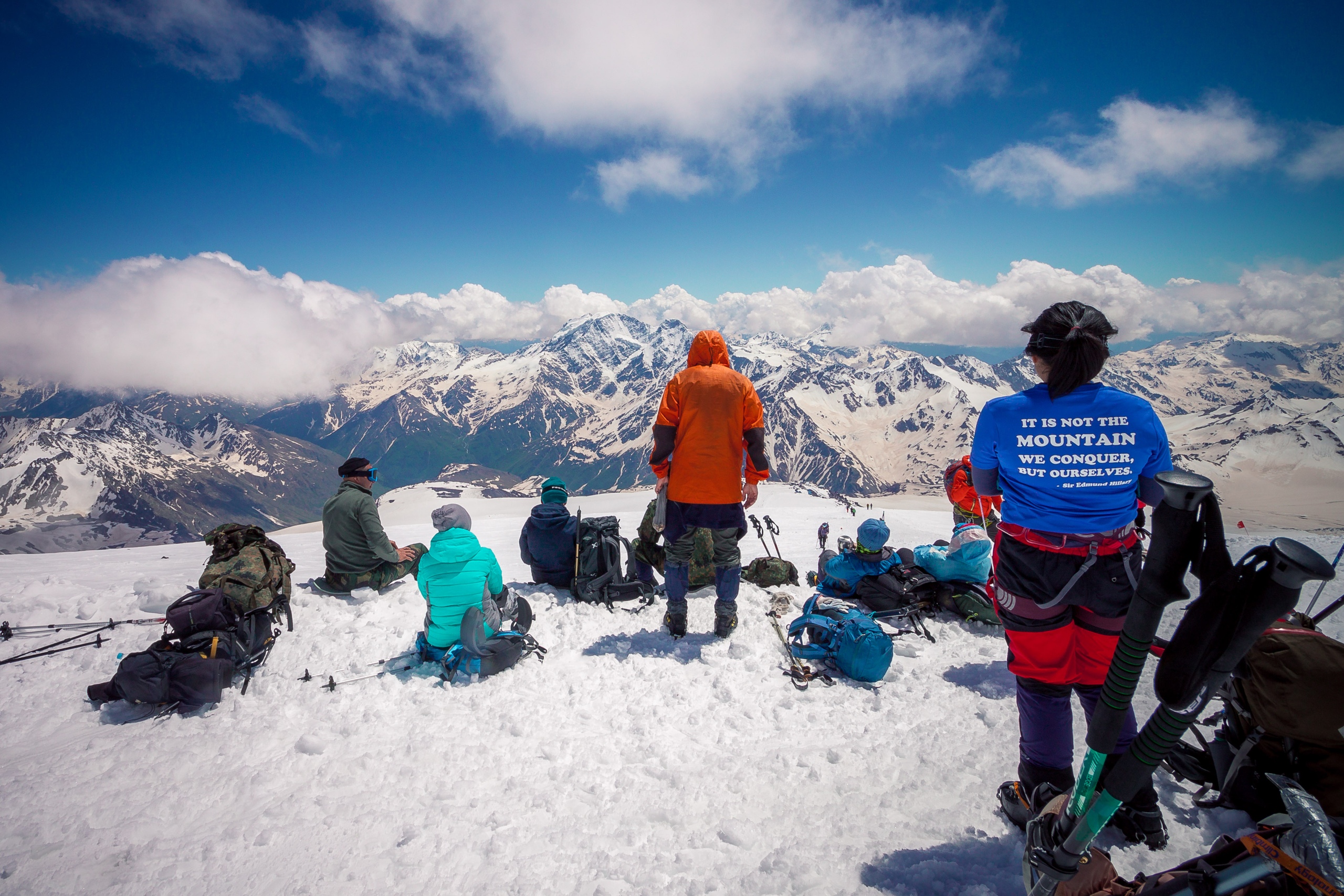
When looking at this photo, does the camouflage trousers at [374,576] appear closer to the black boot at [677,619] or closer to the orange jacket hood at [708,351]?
the black boot at [677,619]

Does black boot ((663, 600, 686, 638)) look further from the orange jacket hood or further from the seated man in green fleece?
the seated man in green fleece

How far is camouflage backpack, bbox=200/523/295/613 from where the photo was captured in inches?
276

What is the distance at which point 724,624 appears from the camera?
727 centimetres

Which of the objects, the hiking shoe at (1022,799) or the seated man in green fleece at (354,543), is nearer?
the hiking shoe at (1022,799)

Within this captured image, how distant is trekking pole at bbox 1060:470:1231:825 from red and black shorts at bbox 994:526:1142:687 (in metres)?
1.16

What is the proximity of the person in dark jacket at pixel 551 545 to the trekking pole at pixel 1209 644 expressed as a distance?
7.70 metres

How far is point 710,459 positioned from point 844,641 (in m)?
2.58

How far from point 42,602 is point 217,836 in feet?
24.7

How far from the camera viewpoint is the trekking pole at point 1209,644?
1775 mm

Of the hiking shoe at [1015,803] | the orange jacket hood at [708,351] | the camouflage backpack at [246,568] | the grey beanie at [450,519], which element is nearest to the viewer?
the hiking shoe at [1015,803]

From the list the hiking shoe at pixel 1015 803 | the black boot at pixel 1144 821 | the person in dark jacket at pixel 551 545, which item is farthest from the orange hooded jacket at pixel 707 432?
the black boot at pixel 1144 821

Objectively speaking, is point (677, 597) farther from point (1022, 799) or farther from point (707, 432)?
point (1022, 799)

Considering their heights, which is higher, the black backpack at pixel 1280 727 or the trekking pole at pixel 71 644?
the black backpack at pixel 1280 727

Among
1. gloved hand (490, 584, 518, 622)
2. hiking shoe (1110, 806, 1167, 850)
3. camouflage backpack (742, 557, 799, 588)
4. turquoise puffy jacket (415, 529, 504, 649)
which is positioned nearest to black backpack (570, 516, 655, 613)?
gloved hand (490, 584, 518, 622)
